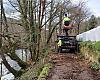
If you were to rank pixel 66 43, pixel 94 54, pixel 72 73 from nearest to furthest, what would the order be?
pixel 72 73 < pixel 94 54 < pixel 66 43

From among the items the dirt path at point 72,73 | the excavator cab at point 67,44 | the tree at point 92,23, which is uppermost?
the tree at point 92,23

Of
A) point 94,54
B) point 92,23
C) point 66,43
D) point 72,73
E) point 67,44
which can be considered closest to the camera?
point 72,73

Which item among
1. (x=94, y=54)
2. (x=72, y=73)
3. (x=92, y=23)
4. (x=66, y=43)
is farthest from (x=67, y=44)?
(x=92, y=23)

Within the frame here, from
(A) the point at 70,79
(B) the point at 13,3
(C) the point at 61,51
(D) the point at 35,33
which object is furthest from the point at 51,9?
(A) the point at 70,79

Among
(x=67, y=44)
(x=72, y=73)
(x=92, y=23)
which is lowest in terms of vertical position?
(x=72, y=73)

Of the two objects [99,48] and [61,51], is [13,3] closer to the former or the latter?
[61,51]

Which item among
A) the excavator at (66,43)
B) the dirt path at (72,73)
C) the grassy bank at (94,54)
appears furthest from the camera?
the excavator at (66,43)

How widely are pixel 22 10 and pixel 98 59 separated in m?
13.5

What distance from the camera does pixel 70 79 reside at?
1082 cm


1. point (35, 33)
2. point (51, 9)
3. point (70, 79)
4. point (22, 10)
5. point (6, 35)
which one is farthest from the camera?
point (51, 9)

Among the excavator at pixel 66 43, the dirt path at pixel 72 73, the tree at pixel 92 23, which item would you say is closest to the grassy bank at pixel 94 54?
the dirt path at pixel 72 73

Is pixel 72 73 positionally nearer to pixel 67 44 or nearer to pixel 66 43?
pixel 67 44

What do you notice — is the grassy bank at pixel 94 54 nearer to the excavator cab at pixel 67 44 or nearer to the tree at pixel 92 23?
the excavator cab at pixel 67 44

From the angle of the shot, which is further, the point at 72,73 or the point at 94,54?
the point at 94,54
